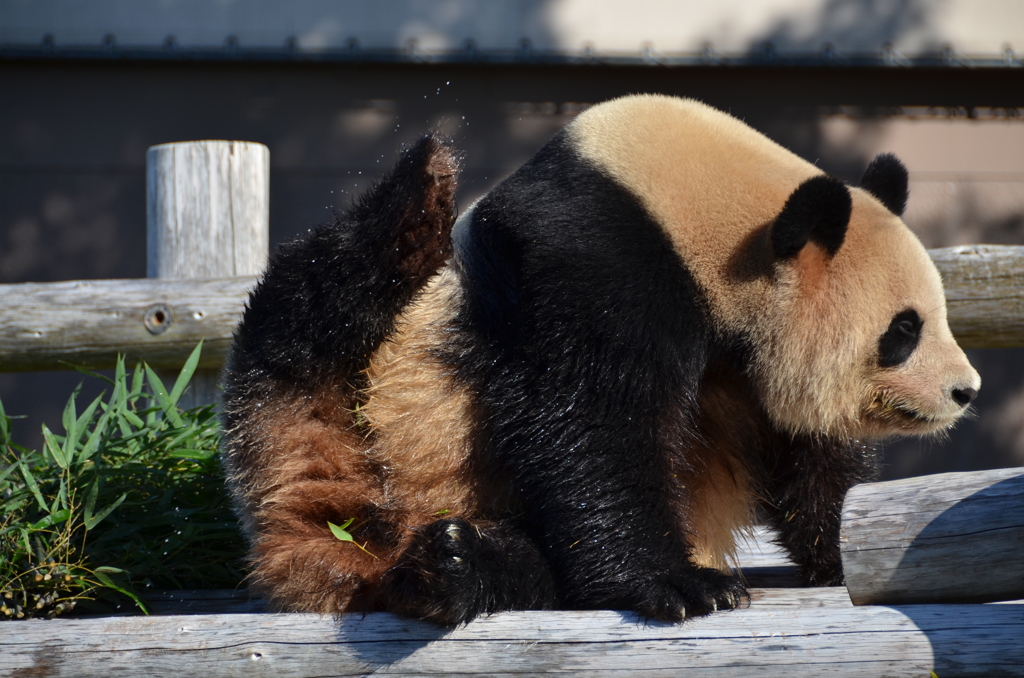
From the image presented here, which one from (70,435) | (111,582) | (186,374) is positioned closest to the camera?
(111,582)

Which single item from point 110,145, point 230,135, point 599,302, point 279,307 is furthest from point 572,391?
point 110,145

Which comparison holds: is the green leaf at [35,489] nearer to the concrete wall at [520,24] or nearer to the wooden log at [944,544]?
the wooden log at [944,544]

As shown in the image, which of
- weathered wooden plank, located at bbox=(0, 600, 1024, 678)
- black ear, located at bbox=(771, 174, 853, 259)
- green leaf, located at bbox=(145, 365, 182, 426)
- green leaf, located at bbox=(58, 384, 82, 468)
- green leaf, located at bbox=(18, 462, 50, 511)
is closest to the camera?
weathered wooden plank, located at bbox=(0, 600, 1024, 678)

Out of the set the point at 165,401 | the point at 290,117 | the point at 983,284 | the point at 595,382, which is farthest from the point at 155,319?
the point at 983,284

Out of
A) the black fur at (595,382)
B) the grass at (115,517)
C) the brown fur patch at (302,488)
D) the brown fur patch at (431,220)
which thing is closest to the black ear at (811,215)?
the black fur at (595,382)

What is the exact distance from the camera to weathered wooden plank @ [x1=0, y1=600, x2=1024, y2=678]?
1.76 m

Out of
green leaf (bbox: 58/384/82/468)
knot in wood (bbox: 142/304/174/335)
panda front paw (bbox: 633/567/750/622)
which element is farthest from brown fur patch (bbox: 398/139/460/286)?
knot in wood (bbox: 142/304/174/335)

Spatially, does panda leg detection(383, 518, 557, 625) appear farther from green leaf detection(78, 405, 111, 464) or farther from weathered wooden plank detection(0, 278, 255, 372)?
weathered wooden plank detection(0, 278, 255, 372)

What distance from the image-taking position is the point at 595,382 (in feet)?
6.50

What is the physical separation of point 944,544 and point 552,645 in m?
0.87

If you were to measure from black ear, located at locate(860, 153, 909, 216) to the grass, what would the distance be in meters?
2.09

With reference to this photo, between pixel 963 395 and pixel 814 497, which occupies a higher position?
pixel 963 395

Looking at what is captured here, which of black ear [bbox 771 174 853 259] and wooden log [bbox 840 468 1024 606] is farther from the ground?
black ear [bbox 771 174 853 259]

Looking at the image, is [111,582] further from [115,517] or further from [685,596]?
[685,596]
